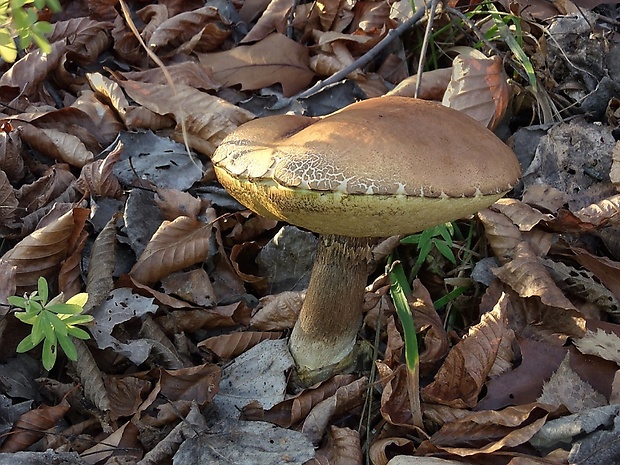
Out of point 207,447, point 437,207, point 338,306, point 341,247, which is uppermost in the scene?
point 437,207

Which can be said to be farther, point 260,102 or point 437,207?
point 260,102

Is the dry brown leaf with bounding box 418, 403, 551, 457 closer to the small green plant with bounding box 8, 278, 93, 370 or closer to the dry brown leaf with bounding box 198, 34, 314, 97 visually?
the small green plant with bounding box 8, 278, 93, 370

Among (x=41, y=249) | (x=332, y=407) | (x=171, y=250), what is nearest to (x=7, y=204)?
(x=41, y=249)

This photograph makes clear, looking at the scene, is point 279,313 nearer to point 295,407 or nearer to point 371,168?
point 295,407

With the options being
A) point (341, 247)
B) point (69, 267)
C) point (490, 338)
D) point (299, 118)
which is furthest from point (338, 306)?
point (69, 267)

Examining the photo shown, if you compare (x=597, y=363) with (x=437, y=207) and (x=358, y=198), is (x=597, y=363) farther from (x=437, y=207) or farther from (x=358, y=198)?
(x=358, y=198)

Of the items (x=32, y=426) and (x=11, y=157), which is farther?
(x=11, y=157)
